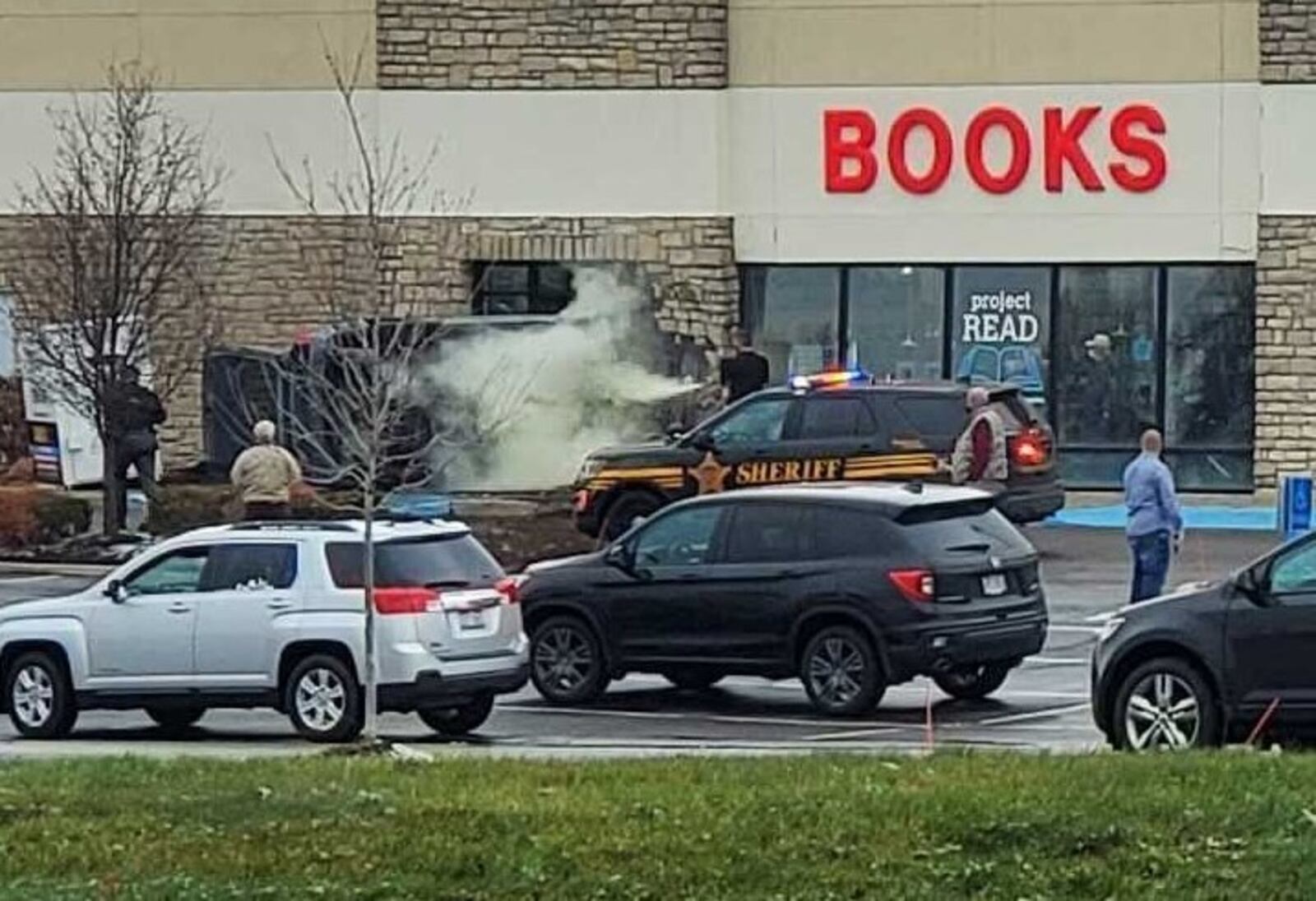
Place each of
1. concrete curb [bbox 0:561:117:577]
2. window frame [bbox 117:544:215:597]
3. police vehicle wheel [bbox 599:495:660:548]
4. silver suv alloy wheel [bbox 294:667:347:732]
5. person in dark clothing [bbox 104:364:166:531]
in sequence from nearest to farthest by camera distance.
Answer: silver suv alloy wheel [bbox 294:667:347:732]
window frame [bbox 117:544:215:597]
police vehicle wheel [bbox 599:495:660:548]
concrete curb [bbox 0:561:117:577]
person in dark clothing [bbox 104:364:166:531]

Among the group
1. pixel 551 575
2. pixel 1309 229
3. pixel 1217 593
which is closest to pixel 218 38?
pixel 1309 229

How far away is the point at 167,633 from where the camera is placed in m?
21.2

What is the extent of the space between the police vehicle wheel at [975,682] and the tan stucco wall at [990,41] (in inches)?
699

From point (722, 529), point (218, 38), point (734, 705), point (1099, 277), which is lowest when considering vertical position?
point (734, 705)

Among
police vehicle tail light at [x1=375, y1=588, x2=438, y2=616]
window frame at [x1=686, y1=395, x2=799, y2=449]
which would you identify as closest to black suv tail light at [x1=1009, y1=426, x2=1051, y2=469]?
window frame at [x1=686, y1=395, x2=799, y2=449]

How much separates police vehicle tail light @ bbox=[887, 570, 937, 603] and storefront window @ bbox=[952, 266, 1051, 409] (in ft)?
59.5

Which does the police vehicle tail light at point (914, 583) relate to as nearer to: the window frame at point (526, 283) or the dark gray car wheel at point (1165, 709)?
the dark gray car wheel at point (1165, 709)

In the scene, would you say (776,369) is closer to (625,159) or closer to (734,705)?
(625,159)

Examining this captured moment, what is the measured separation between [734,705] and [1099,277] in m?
17.9

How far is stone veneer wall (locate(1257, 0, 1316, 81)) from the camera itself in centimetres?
3788

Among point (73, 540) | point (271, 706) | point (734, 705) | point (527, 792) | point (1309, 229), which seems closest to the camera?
point (527, 792)

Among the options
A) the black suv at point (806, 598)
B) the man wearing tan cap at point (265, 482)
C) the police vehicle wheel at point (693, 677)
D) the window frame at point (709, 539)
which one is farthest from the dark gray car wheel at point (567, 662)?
the man wearing tan cap at point (265, 482)

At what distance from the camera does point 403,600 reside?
20.5 metres

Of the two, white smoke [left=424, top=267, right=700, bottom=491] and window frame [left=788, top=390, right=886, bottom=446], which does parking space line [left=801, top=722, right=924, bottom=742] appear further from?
white smoke [left=424, top=267, right=700, bottom=491]
